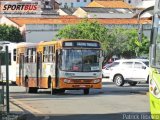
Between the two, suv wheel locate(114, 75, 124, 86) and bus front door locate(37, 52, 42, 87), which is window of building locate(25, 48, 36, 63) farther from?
suv wheel locate(114, 75, 124, 86)

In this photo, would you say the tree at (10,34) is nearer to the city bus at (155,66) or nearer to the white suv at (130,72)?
the white suv at (130,72)

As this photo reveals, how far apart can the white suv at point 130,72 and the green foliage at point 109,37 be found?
2671 cm

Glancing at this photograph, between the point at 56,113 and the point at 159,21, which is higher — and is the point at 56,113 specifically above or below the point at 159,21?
below

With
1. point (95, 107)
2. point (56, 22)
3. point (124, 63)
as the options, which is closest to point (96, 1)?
point (56, 22)

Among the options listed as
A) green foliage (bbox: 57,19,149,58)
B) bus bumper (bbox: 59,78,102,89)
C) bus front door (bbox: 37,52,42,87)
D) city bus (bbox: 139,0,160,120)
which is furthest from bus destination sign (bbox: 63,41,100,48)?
green foliage (bbox: 57,19,149,58)

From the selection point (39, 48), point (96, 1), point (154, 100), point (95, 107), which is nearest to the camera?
point (154, 100)

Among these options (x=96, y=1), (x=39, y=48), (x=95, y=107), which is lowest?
(x=95, y=107)

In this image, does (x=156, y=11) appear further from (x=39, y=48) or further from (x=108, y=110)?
(x=39, y=48)

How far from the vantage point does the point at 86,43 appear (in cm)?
2614

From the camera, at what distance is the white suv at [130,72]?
34.4 metres

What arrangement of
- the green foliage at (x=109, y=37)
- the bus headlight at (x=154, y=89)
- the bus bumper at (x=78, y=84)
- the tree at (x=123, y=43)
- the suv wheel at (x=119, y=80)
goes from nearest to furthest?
the bus headlight at (x=154, y=89)
the bus bumper at (x=78, y=84)
the suv wheel at (x=119, y=80)
the green foliage at (x=109, y=37)
the tree at (x=123, y=43)

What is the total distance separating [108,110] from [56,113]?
1.85 meters

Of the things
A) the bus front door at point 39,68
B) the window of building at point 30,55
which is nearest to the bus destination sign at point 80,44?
the bus front door at point 39,68

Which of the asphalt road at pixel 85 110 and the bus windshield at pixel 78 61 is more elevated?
the bus windshield at pixel 78 61
